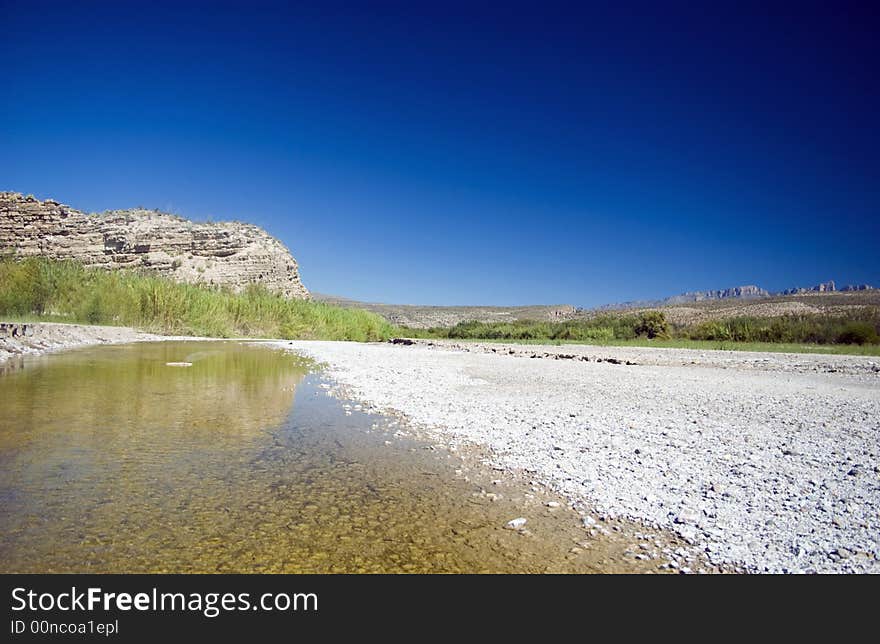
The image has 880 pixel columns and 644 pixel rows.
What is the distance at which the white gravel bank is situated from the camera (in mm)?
3582

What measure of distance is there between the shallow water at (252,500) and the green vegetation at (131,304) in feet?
79.3

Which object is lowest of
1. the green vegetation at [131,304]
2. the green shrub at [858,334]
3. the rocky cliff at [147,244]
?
the green shrub at [858,334]

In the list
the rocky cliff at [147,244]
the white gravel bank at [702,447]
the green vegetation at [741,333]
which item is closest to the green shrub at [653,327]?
the green vegetation at [741,333]

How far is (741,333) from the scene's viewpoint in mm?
33594

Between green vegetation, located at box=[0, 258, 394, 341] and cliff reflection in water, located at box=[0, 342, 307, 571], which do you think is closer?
cliff reflection in water, located at box=[0, 342, 307, 571]

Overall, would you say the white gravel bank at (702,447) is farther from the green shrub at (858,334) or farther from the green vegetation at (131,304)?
the green vegetation at (131,304)

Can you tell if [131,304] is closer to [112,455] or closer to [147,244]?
[147,244]

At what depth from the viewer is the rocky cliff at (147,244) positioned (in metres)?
46.1

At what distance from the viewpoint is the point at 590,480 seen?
4.79 meters

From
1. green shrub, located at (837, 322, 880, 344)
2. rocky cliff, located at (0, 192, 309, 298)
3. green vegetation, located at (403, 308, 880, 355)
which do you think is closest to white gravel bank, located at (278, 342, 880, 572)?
green vegetation, located at (403, 308, 880, 355)

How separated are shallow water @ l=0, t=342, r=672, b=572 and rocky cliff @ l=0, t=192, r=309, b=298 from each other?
41.2 meters

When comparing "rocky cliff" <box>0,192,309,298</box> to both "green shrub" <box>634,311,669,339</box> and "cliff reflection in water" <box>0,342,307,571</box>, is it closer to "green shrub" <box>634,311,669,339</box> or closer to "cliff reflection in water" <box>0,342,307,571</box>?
"green shrub" <box>634,311,669,339</box>
